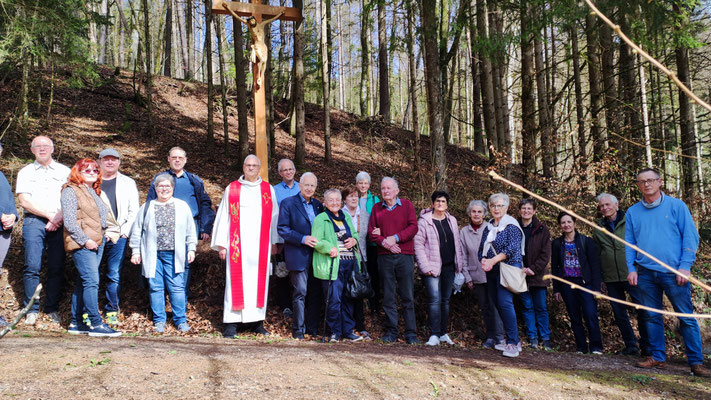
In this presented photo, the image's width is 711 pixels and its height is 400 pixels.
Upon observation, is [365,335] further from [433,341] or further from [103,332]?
[103,332]

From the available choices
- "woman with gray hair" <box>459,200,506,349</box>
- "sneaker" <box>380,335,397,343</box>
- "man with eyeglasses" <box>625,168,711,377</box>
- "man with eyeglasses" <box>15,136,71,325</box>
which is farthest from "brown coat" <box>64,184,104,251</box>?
"man with eyeglasses" <box>625,168,711,377</box>

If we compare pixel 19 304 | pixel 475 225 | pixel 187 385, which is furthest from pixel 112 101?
pixel 187 385

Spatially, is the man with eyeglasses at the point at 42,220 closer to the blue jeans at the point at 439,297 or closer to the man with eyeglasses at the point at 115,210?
the man with eyeglasses at the point at 115,210

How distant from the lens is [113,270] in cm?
576

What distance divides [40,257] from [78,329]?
97 cm

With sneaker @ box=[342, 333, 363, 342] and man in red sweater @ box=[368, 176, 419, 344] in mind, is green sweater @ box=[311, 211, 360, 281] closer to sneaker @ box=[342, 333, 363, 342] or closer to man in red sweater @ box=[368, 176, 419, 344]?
man in red sweater @ box=[368, 176, 419, 344]

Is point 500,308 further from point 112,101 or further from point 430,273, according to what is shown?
point 112,101

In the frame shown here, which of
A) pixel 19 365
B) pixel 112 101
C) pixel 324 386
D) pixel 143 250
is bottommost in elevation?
pixel 324 386

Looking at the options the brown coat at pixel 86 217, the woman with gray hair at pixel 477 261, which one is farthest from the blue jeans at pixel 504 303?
the brown coat at pixel 86 217

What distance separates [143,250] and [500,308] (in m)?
4.11

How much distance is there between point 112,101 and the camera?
51.7 ft

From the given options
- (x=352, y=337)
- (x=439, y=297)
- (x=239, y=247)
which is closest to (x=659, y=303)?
(x=439, y=297)

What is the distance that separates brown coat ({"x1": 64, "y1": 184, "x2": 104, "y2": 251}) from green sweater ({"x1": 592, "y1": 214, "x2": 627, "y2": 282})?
18.9 ft

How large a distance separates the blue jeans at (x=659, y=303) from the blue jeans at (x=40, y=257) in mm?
6354
